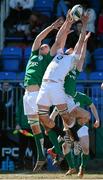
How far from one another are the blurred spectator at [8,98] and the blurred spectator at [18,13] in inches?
120

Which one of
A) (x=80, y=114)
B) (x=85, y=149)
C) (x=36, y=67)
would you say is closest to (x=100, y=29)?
(x=36, y=67)

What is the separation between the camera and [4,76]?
53.8ft

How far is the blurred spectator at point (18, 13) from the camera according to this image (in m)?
18.5

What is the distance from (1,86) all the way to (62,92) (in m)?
4.46

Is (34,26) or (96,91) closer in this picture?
(96,91)

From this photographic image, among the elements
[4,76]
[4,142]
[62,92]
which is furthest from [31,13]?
[62,92]

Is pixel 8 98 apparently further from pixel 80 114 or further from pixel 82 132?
pixel 80 114

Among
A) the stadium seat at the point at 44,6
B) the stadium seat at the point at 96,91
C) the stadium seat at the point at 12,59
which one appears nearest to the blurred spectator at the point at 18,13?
the stadium seat at the point at 44,6

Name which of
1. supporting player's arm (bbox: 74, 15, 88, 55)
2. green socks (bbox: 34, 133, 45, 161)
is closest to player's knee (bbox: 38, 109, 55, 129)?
green socks (bbox: 34, 133, 45, 161)

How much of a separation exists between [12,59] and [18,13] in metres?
1.91

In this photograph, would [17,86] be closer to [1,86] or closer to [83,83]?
[1,86]

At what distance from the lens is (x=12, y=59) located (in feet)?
56.7

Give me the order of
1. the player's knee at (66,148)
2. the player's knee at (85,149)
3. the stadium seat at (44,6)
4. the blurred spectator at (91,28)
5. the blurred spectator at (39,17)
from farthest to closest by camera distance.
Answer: the stadium seat at (44,6) → the blurred spectator at (39,17) → the blurred spectator at (91,28) → the player's knee at (66,148) → the player's knee at (85,149)

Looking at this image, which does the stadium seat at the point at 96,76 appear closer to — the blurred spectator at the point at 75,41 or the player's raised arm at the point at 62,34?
the blurred spectator at the point at 75,41
